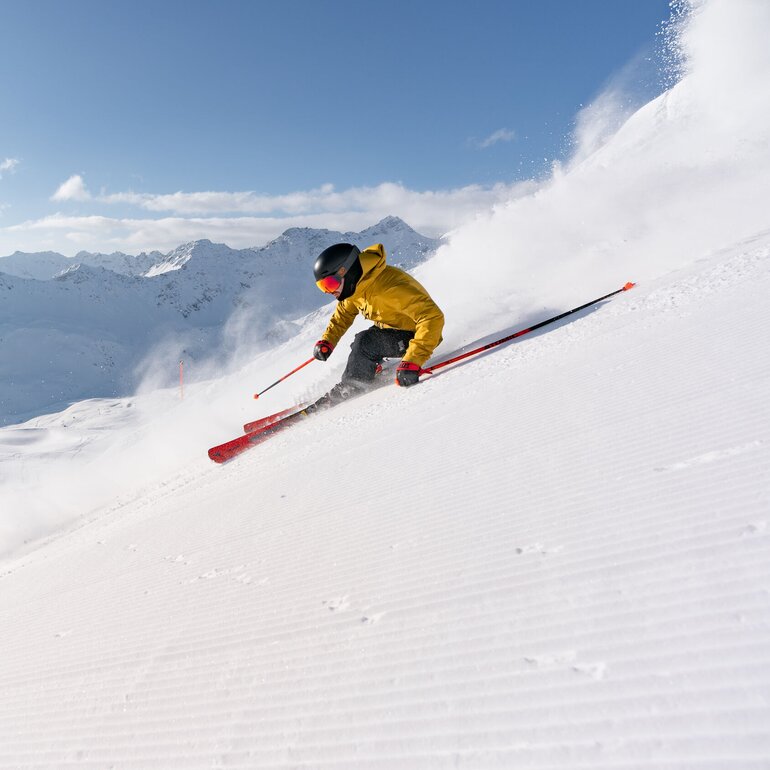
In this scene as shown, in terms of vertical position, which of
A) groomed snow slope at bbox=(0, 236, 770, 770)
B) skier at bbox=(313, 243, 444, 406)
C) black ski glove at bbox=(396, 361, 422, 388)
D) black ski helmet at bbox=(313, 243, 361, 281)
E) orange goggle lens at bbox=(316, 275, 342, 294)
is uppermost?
black ski helmet at bbox=(313, 243, 361, 281)

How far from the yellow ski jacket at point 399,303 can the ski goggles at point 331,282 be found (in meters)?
0.24

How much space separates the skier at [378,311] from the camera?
5.80 m

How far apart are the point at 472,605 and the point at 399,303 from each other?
473cm

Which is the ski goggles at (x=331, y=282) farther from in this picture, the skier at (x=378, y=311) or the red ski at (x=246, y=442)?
the red ski at (x=246, y=442)

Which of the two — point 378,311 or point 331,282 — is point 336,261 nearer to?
point 331,282

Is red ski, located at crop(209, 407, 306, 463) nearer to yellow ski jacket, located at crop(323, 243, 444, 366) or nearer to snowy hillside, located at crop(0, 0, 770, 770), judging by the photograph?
snowy hillside, located at crop(0, 0, 770, 770)

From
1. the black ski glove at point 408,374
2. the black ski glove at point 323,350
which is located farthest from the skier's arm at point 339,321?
the black ski glove at point 408,374

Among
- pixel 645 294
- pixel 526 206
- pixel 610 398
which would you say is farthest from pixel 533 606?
pixel 526 206

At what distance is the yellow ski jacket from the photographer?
579cm

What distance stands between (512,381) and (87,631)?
3.44 metres

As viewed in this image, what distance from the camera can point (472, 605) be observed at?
1.65m

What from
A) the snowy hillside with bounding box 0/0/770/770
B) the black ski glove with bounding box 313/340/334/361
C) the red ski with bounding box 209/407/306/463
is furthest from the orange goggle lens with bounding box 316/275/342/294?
the red ski with bounding box 209/407/306/463

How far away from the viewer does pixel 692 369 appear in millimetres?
3027

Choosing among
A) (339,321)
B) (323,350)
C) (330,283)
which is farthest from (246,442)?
(330,283)
